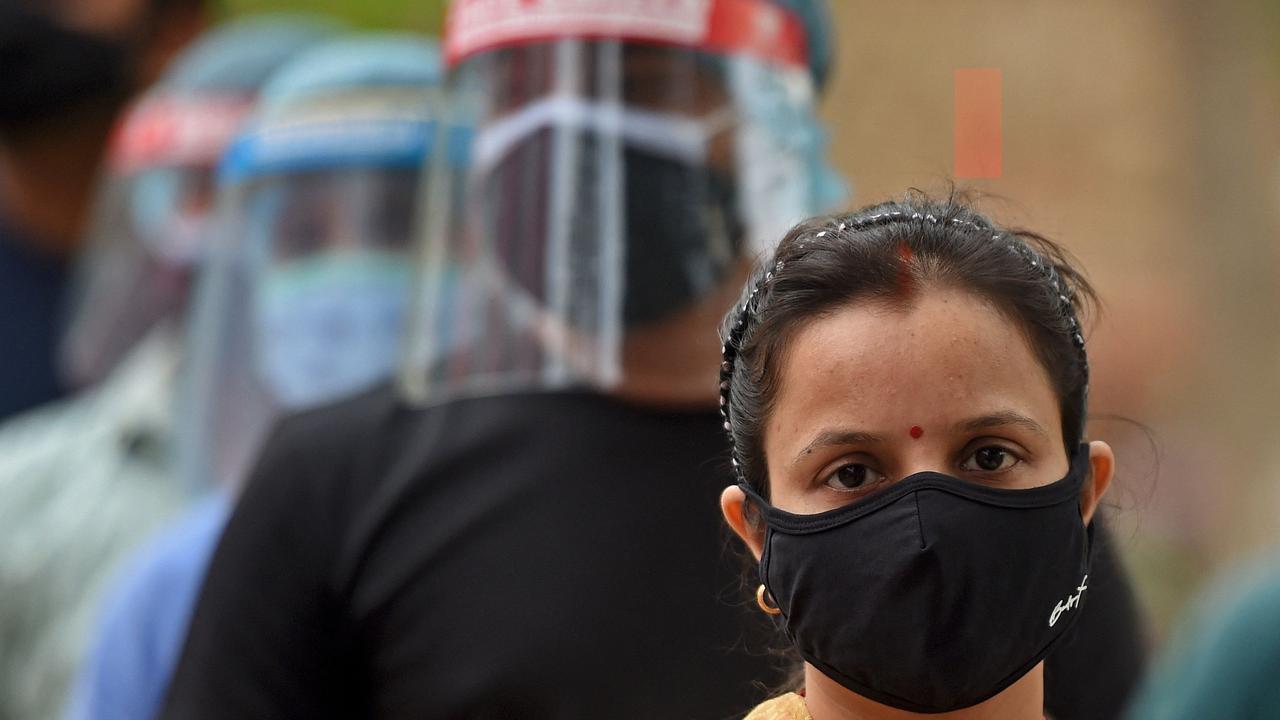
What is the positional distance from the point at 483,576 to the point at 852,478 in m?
0.86

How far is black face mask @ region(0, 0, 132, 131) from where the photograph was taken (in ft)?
18.6

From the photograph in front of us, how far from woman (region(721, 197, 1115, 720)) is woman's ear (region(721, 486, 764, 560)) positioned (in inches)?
0.4

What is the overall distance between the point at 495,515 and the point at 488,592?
0.13 metres

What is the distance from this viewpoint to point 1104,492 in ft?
5.97

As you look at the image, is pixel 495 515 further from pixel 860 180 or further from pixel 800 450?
pixel 860 180

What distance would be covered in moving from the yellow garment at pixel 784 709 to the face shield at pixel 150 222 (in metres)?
3.34

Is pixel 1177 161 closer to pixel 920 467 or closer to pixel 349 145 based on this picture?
pixel 349 145

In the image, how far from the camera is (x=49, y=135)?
5.88 m

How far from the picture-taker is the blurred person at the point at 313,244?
3.88m

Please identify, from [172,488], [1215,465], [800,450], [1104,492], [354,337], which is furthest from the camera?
[1215,465]

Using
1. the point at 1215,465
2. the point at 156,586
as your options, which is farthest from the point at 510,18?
the point at 1215,465

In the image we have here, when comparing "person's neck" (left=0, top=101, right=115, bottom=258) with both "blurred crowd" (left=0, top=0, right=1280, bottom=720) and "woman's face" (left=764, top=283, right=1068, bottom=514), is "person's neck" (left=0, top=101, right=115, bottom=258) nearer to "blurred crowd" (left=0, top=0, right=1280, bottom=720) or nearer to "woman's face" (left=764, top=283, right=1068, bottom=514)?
"blurred crowd" (left=0, top=0, right=1280, bottom=720)

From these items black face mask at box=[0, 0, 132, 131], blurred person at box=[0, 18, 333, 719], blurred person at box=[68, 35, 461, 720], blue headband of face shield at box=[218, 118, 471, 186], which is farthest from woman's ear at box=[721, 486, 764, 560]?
black face mask at box=[0, 0, 132, 131]

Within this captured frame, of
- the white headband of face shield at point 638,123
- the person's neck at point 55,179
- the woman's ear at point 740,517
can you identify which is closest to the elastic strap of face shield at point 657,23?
the white headband of face shield at point 638,123
